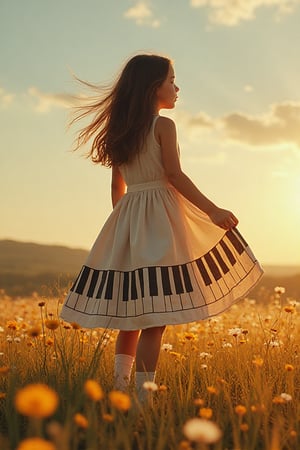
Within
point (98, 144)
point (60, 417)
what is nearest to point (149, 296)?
point (60, 417)

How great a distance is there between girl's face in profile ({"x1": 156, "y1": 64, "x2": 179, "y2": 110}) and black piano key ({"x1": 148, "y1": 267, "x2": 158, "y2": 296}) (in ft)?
3.84

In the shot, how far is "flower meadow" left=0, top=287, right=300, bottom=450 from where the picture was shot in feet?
7.66

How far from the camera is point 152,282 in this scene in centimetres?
381

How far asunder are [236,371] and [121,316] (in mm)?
863

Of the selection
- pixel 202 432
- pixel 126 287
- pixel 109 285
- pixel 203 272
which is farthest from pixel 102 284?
pixel 202 432

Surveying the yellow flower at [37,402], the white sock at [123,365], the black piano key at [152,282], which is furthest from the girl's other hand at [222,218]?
the yellow flower at [37,402]

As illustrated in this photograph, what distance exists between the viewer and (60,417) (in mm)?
3158

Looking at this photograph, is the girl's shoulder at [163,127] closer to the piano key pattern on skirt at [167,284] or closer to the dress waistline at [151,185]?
the dress waistline at [151,185]

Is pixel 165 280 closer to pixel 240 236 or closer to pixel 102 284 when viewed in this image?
pixel 102 284

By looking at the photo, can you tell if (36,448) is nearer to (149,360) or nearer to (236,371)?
(149,360)

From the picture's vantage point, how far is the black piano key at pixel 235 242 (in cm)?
421

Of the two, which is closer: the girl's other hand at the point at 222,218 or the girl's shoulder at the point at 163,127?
the girl's other hand at the point at 222,218

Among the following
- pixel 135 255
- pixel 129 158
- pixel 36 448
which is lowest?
pixel 36 448

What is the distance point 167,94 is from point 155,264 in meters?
1.23
